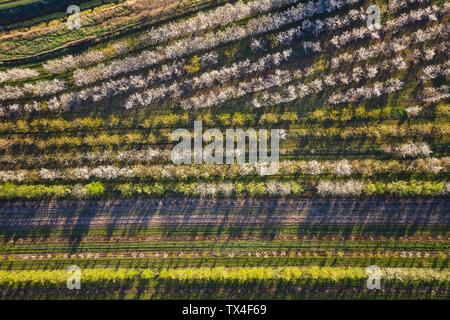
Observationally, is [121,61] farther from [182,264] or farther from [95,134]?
[182,264]

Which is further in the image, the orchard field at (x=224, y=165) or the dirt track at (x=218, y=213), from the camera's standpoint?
the dirt track at (x=218, y=213)

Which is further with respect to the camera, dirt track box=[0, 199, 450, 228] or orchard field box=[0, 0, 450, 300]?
dirt track box=[0, 199, 450, 228]

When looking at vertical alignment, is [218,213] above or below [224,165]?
below

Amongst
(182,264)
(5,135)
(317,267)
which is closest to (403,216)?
(317,267)
